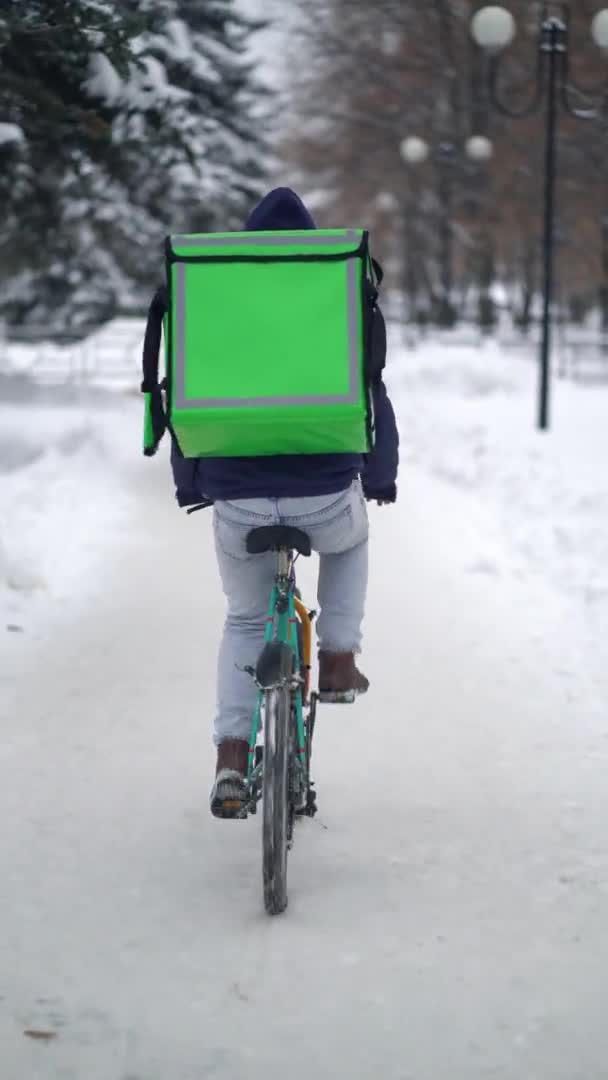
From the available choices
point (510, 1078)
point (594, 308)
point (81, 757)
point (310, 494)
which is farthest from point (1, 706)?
point (594, 308)

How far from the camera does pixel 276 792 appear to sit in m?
3.99

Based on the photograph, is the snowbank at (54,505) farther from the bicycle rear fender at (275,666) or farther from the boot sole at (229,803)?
the bicycle rear fender at (275,666)

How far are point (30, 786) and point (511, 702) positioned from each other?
7.31ft

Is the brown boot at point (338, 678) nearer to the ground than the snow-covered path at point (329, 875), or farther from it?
farther from it

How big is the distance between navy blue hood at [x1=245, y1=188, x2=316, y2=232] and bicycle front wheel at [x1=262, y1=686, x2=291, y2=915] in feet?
4.14

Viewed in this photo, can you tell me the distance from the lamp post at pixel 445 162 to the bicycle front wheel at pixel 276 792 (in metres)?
27.0

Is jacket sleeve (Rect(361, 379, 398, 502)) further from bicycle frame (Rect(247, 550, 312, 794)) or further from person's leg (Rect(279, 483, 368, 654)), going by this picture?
bicycle frame (Rect(247, 550, 312, 794))

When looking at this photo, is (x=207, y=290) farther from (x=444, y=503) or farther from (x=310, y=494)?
(x=444, y=503)

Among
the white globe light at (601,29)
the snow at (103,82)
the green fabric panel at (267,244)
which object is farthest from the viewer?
the white globe light at (601,29)

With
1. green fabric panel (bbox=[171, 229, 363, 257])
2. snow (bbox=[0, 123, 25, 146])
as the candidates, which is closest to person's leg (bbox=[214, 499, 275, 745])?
green fabric panel (bbox=[171, 229, 363, 257])

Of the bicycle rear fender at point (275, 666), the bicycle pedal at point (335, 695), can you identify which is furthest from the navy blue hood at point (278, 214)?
the bicycle pedal at point (335, 695)

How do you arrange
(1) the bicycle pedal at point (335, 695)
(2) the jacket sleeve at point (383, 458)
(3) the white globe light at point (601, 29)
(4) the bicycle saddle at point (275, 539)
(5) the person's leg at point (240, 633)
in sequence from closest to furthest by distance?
(4) the bicycle saddle at point (275, 539)
(2) the jacket sleeve at point (383, 458)
(5) the person's leg at point (240, 633)
(1) the bicycle pedal at point (335, 695)
(3) the white globe light at point (601, 29)

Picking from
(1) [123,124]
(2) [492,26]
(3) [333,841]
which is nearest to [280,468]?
(3) [333,841]

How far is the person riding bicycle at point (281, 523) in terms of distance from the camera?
4188mm
